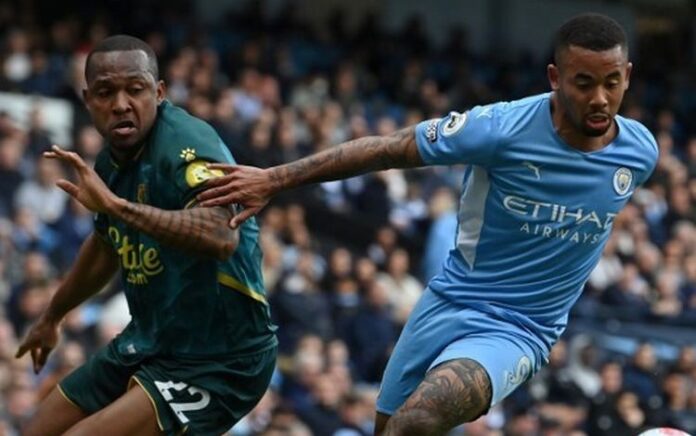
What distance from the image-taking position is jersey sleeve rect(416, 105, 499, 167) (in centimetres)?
722

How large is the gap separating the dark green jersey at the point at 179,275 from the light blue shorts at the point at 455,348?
2.25 feet

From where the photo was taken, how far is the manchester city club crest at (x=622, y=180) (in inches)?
292

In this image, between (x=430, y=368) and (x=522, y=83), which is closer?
(x=430, y=368)

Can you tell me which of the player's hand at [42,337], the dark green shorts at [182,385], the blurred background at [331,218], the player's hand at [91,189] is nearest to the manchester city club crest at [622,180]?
the dark green shorts at [182,385]

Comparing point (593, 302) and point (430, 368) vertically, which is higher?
point (430, 368)

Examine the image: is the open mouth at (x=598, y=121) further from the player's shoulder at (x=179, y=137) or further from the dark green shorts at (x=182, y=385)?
the dark green shorts at (x=182, y=385)

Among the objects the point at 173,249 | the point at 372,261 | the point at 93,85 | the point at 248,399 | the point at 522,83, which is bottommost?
the point at 522,83

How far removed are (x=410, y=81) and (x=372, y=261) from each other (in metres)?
6.86

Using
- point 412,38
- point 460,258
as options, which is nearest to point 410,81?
point 412,38

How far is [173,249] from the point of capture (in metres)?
7.11

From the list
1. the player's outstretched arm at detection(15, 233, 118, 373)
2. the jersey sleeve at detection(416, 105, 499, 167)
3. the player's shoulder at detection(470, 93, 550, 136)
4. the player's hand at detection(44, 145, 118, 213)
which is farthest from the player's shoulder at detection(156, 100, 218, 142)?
the player's shoulder at detection(470, 93, 550, 136)

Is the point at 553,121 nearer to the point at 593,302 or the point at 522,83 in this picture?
the point at 593,302

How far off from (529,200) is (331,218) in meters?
11.9

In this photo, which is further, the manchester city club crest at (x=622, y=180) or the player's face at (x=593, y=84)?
the manchester city club crest at (x=622, y=180)
